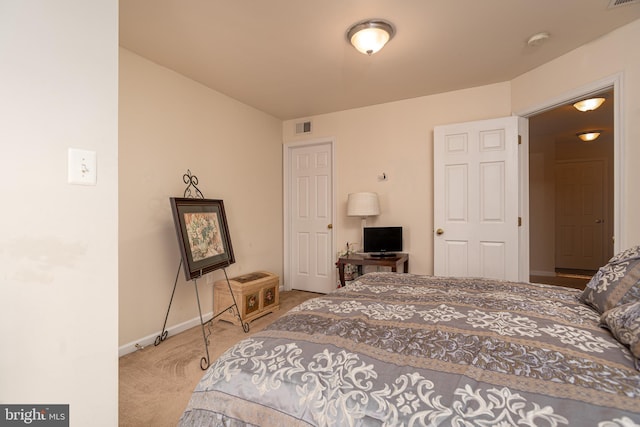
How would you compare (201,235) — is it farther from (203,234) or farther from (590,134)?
(590,134)

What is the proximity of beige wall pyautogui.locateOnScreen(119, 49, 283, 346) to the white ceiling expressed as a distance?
0.86 feet

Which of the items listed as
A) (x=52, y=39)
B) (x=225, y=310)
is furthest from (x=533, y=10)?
(x=225, y=310)

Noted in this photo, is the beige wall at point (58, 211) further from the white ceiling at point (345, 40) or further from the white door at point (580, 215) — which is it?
the white door at point (580, 215)

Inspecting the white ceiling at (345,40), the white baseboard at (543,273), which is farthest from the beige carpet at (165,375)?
the white baseboard at (543,273)

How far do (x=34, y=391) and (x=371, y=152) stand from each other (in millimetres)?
3687

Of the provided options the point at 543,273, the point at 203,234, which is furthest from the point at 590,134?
the point at 203,234

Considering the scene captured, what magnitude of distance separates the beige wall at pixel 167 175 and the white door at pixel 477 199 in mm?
2335

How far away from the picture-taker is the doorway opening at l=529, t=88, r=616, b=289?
5.48 m

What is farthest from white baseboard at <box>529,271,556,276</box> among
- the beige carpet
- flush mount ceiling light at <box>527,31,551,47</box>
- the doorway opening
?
the beige carpet

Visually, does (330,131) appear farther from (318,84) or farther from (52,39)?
(52,39)

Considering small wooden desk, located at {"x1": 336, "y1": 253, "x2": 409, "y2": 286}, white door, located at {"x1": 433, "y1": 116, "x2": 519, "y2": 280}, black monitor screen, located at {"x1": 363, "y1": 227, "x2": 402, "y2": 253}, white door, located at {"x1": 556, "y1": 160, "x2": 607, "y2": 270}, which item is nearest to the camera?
white door, located at {"x1": 433, "y1": 116, "x2": 519, "y2": 280}

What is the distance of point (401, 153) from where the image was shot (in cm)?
378

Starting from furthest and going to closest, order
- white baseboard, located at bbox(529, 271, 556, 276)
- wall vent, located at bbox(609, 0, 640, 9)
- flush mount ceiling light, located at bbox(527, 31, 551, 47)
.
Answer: white baseboard, located at bbox(529, 271, 556, 276) → flush mount ceiling light, located at bbox(527, 31, 551, 47) → wall vent, located at bbox(609, 0, 640, 9)

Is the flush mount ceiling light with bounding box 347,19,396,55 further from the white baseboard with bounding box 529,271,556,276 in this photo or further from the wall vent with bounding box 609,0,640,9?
the white baseboard with bounding box 529,271,556,276
